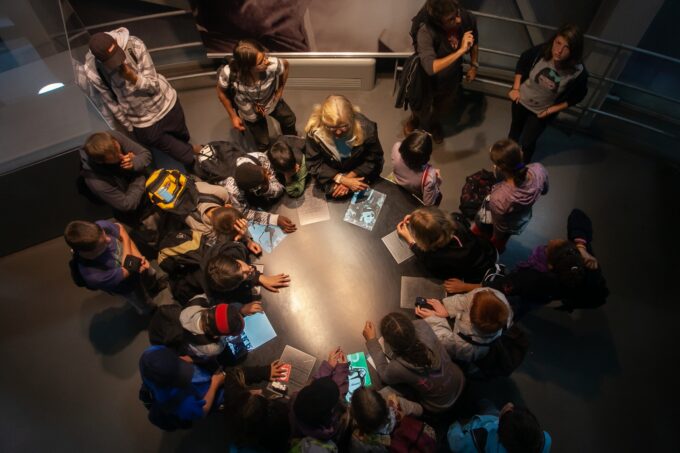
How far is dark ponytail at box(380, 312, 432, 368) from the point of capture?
219 cm

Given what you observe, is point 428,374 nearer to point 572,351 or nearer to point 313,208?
point 313,208

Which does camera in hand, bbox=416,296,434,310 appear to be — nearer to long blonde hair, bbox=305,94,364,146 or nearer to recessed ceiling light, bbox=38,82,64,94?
long blonde hair, bbox=305,94,364,146

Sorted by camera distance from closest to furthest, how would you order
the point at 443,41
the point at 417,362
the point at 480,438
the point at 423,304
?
the point at 417,362, the point at 480,438, the point at 423,304, the point at 443,41

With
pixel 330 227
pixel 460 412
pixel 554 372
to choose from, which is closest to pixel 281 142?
pixel 330 227

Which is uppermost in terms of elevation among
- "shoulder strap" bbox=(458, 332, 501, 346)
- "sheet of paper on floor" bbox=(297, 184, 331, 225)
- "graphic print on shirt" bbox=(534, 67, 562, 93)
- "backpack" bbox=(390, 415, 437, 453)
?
"graphic print on shirt" bbox=(534, 67, 562, 93)

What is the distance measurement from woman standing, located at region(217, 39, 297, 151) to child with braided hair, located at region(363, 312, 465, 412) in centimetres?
219

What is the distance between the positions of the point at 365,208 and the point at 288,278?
0.80 m

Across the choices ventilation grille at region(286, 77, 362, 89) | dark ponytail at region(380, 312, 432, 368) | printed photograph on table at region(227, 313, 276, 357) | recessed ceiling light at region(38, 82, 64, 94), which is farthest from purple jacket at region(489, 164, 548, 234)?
recessed ceiling light at region(38, 82, 64, 94)

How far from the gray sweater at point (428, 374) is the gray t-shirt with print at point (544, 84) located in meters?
2.28

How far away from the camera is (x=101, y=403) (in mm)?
3184

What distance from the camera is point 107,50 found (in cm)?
289

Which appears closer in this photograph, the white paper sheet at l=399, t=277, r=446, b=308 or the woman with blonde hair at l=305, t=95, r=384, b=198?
the white paper sheet at l=399, t=277, r=446, b=308

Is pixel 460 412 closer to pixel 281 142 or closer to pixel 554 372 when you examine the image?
pixel 554 372

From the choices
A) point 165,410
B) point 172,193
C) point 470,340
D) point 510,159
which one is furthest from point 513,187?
point 165,410
